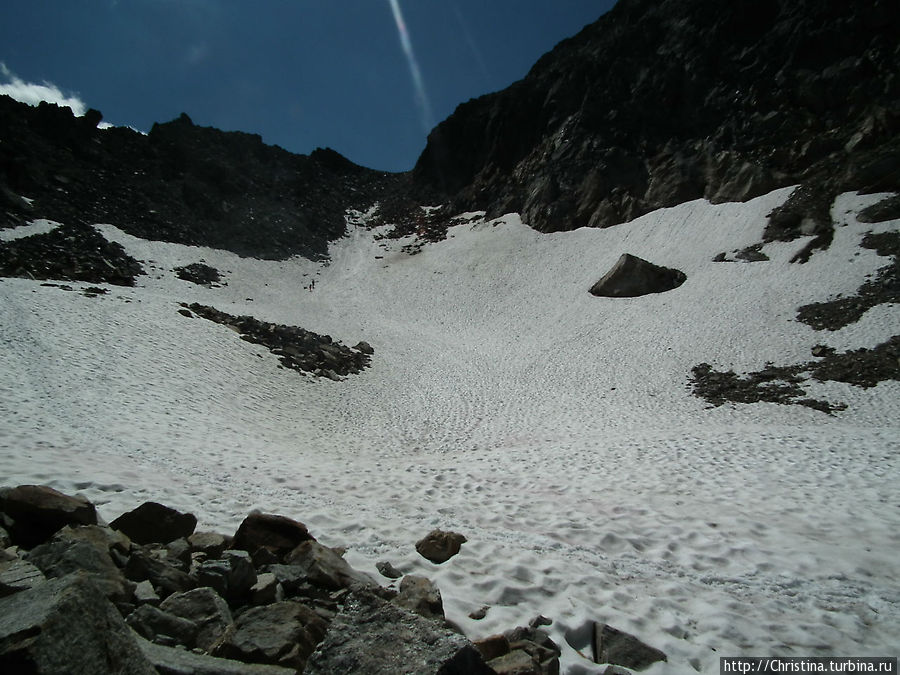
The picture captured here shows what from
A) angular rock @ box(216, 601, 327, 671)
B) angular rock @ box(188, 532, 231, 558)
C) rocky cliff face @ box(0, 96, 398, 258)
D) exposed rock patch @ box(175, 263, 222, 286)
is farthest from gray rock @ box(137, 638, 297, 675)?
rocky cliff face @ box(0, 96, 398, 258)

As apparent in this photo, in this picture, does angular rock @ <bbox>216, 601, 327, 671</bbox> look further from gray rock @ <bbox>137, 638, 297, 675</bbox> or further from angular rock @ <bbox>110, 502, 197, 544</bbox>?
angular rock @ <bbox>110, 502, 197, 544</bbox>

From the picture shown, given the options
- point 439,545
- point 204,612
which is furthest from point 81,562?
point 439,545

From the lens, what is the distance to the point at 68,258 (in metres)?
24.8

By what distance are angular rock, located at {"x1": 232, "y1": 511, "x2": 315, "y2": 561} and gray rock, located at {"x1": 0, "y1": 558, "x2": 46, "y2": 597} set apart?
201 centimetres

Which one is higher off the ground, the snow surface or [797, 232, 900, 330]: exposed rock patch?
[797, 232, 900, 330]: exposed rock patch

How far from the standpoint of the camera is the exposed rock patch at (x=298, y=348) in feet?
67.2

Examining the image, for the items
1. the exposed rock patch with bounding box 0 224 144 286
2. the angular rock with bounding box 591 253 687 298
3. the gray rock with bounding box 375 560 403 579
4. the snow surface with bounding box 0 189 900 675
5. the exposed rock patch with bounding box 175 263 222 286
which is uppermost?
the angular rock with bounding box 591 253 687 298

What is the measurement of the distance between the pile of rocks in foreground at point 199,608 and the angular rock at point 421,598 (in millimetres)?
14

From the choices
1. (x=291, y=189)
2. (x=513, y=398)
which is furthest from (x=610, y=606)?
(x=291, y=189)

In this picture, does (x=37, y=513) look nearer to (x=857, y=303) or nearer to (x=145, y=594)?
(x=145, y=594)

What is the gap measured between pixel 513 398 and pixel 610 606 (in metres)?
14.5

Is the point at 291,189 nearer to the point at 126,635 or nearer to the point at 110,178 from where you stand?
the point at 110,178

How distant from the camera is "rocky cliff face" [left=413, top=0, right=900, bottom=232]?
37781 millimetres

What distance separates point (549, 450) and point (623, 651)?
27.9ft
